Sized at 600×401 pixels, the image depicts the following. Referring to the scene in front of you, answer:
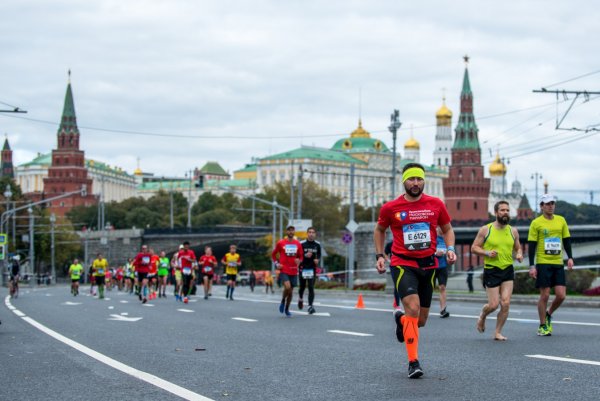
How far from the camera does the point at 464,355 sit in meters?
12.1

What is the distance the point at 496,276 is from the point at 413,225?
15.0ft

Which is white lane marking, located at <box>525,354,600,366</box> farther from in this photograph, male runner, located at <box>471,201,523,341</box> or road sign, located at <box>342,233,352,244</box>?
road sign, located at <box>342,233,352,244</box>

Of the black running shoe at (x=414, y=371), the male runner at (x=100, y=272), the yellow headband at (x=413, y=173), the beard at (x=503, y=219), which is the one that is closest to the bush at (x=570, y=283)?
the male runner at (x=100, y=272)

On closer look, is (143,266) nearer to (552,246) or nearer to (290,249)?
(290,249)

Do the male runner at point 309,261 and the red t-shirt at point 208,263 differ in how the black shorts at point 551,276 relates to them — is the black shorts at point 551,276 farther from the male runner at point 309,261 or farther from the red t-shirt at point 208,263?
the red t-shirt at point 208,263

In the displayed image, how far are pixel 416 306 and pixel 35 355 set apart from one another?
4.50 m

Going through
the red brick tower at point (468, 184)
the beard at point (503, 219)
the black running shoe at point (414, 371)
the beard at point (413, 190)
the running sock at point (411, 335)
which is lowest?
the black running shoe at point (414, 371)

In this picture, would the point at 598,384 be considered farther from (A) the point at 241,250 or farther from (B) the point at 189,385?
(A) the point at 241,250

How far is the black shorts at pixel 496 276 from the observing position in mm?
14695

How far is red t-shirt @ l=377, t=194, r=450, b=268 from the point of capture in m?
10.4

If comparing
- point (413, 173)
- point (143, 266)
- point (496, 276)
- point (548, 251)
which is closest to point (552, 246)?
point (548, 251)

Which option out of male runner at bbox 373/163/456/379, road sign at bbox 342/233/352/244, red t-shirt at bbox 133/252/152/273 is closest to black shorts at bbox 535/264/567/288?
male runner at bbox 373/163/456/379

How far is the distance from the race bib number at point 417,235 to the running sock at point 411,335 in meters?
0.63

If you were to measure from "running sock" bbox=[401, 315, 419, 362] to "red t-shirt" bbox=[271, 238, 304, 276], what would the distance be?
39.3ft
